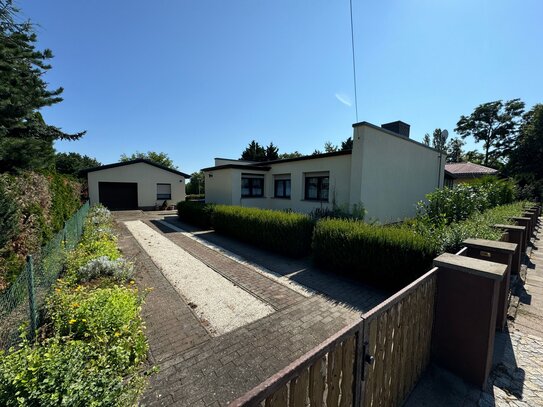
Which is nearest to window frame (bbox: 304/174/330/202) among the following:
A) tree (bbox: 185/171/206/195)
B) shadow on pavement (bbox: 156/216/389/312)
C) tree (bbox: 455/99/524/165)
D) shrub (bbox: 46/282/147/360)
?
shadow on pavement (bbox: 156/216/389/312)

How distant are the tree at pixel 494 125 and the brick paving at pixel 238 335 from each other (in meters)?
44.5

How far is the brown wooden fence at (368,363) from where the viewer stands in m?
1.11

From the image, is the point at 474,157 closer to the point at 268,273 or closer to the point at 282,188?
the point at 282,188

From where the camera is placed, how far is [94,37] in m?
6.73

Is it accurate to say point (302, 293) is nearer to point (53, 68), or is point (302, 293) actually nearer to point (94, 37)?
point (94, 37)

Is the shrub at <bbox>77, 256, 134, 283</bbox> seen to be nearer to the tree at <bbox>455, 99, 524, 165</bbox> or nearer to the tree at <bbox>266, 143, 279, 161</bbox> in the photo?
the tree at <bbox>266, 143, 279, 161</bbox>

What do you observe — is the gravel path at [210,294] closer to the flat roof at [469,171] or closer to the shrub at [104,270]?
the shrub at [104,270]

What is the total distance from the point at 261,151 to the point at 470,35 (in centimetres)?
3073

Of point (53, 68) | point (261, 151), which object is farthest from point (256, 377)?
point (261, 151)

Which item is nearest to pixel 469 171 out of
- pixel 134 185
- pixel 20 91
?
pixel 20 91

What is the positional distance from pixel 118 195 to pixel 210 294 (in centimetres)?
1952

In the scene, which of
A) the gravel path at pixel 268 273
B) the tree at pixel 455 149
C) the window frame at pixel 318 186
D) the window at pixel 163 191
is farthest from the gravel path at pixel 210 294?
the tree at pixel 455 149

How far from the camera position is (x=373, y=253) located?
15.7ft

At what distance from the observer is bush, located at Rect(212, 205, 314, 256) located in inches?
264
